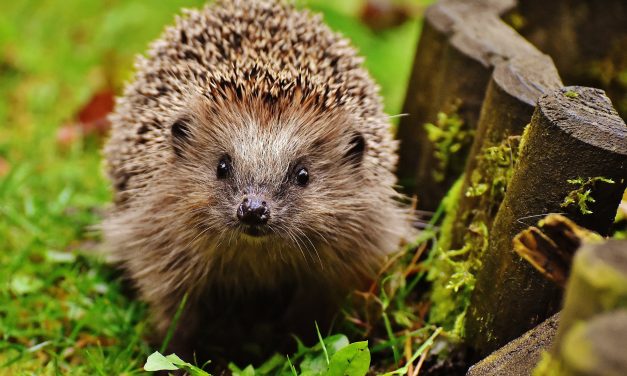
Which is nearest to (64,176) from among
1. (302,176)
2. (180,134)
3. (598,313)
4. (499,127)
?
(180,134)

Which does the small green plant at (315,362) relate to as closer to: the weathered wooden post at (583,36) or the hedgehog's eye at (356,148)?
the hedgehog's eye at (356,148)

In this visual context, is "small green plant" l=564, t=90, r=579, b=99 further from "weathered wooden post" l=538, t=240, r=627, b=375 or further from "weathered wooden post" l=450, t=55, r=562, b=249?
"weathered wooden post" l=538, t=240, r=627, b=375

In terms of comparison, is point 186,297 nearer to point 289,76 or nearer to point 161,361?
point 161,361

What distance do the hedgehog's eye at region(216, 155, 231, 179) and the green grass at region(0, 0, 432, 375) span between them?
0.65 metres

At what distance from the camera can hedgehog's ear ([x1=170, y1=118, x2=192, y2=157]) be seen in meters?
2.48

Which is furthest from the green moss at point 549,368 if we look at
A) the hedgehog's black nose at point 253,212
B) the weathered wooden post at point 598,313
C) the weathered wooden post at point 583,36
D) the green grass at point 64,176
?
the weathered wooden post at point 583,36

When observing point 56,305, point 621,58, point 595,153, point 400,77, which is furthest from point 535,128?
point 400,77

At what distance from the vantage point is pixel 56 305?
277 centimetres

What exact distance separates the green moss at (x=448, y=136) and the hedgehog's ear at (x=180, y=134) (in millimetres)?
940

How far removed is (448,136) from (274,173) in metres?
0.81

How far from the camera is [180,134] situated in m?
2.50

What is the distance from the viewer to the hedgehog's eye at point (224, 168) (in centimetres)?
235

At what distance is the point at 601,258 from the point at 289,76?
1.41 meters

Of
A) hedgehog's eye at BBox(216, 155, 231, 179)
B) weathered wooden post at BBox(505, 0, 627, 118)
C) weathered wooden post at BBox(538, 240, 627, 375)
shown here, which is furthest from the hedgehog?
weathered wooden post at BBox(538, 240, 627, 375)
